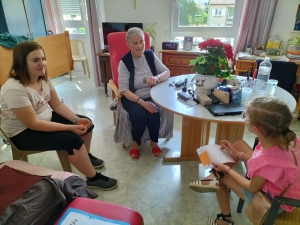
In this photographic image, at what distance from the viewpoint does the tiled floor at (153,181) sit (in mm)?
1453

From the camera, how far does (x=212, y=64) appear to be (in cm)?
152

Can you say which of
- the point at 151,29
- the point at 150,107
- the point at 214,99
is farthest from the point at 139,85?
the point at 151,29

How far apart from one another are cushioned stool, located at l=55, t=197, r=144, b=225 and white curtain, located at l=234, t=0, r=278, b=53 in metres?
2.86

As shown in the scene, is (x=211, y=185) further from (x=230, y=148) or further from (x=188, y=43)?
(x=188, y=43)

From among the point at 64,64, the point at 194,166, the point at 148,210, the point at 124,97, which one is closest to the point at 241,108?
the point at 194,166

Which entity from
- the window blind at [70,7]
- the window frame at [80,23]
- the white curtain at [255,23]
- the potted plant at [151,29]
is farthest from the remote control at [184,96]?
the window blind at [70,7]

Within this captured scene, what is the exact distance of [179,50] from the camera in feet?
10.4

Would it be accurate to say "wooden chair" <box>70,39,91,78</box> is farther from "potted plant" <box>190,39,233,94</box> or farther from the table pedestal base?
"potted plant" <box>190,39,233,94</box>

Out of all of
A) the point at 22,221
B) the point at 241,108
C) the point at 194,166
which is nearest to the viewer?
the point at 22,221

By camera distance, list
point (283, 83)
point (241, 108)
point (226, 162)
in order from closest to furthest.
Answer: point (226, 162) → point (241, 108) → point (283, 83)

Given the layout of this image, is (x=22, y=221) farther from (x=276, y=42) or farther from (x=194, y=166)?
(x=276, y=42)

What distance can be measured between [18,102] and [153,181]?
1115mm

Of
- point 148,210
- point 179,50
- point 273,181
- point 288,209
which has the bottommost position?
point 148,210

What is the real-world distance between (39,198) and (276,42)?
3183 millimetres
